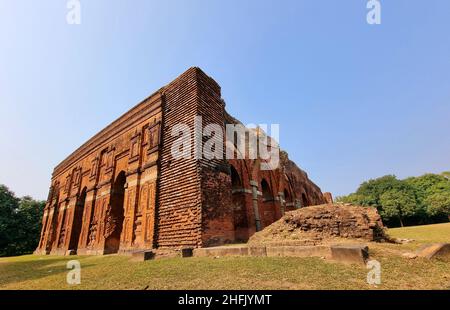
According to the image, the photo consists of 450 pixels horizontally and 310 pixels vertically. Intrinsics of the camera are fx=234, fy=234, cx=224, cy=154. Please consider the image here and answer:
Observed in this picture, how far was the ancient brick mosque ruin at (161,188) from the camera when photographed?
7469 millimetres

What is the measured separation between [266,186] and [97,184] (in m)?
10.6

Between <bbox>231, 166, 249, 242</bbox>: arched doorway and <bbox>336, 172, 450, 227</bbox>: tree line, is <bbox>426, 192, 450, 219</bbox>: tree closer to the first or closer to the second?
<bbox>336, 172, 450, 227</bbox>: tree line

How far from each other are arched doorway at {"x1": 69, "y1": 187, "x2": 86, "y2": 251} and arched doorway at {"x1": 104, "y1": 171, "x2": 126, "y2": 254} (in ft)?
16.8

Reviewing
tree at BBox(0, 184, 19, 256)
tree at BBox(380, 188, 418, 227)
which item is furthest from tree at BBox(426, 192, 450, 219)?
tree at BBox(0, 184, 19, 256)

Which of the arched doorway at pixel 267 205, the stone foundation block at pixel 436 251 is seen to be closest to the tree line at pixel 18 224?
the arched doorway at pixel 267 205

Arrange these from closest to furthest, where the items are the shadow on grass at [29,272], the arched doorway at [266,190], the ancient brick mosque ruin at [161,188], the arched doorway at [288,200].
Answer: the shadow on grass at [29,272]
the ancient brick mosque ruin at [161,188]
the arched doorway at [266,190]
the arched doorway at [288,200]

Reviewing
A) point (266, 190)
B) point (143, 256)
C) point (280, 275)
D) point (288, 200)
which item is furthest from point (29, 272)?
point (288, 200)

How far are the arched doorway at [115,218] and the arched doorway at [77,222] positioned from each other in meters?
5.13

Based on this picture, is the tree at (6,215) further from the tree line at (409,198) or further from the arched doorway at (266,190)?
the tree line at (409,198)

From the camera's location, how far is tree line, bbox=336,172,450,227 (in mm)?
36938

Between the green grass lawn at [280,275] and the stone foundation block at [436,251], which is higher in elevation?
the stone foundation block at [436,251]

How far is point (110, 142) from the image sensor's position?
46.2ft
